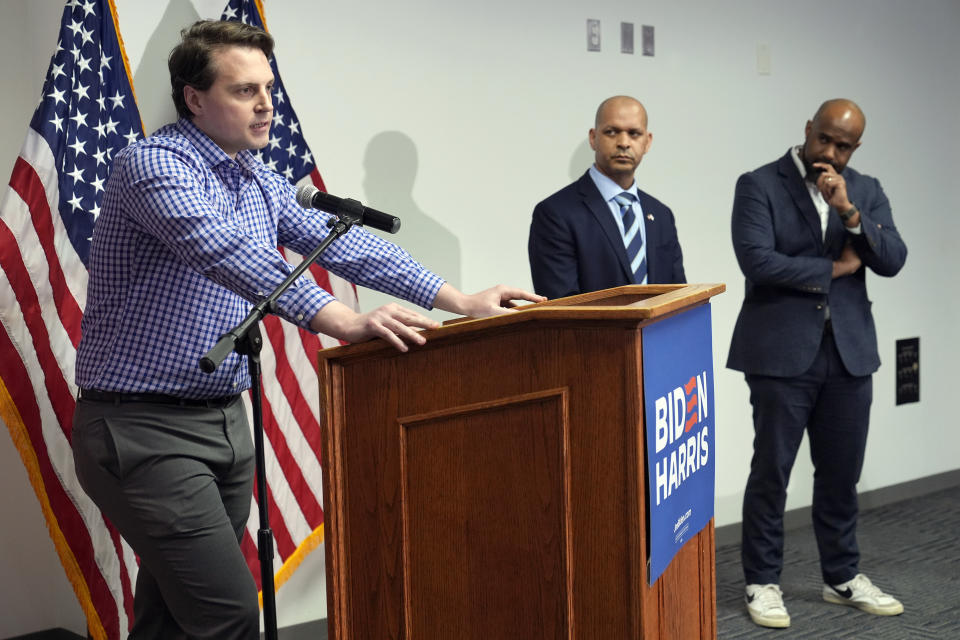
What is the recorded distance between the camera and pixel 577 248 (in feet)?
11.3

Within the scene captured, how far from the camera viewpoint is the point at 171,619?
7.38 ft

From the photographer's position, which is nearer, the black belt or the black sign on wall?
the black belt

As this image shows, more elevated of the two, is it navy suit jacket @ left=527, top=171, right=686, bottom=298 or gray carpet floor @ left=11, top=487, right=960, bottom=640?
navy suit jacket @ left=527, top=171, right=686, bottom=298

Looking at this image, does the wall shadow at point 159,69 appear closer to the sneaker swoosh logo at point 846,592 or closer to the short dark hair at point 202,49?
the short dark hair at point 202,49

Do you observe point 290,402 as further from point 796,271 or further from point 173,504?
point 796,271

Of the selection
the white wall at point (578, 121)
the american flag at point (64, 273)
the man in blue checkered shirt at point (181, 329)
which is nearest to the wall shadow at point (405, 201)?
the white wall at point (578, 121)

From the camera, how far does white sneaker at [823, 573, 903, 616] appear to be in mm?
3781

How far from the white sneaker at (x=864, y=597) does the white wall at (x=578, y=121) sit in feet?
3.27

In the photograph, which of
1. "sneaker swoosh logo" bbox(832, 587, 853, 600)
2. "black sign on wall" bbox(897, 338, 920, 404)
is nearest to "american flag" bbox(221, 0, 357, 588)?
"sneaker swoosh logo" bbox(832, 587, 853, 600)

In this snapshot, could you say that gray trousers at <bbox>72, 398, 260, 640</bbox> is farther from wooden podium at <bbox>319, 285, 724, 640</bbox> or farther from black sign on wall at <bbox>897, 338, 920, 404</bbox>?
black sign on wall at <bbox>897, 338, 920, 404</bbox>

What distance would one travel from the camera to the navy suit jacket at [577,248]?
3406mm

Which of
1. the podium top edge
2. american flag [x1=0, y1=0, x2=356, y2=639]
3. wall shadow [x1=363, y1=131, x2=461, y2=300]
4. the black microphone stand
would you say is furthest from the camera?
wall shadow [x1=363, y1=131, x2=461, y2=300]

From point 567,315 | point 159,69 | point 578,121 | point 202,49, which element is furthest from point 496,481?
point 578,121

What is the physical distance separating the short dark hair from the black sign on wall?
4.53 m
